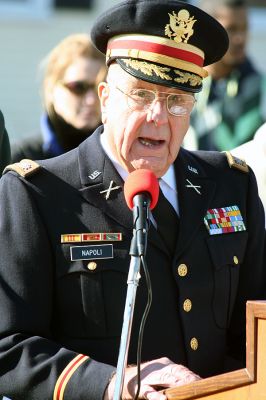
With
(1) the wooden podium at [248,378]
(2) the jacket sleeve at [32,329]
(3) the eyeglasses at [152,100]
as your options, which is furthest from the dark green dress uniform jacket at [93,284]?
(1) the wooden podium at [248,378]

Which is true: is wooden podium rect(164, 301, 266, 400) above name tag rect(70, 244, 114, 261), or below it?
below

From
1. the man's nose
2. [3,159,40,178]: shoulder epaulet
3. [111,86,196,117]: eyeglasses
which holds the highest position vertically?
[111,86,196,117]: eyeglasses

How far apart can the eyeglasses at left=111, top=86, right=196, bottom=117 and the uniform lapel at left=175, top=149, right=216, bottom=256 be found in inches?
13.6

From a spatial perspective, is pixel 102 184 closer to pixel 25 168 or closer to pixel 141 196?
pixel 25 168

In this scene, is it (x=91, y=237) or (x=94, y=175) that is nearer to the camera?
(x=91, y=237)

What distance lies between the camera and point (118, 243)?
146 inches

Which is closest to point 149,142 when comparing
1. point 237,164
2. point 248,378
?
point 237,164

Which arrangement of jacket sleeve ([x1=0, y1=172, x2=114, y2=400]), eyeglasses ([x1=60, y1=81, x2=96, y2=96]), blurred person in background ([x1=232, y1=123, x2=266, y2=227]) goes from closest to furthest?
jacket sleeve ([x1=0, y1=172, x2=114, y2=400]) < blurred person in background ([x1=232, y1=123, x2=266, y2=227]) < eyeglasses ([x1=60, y1=81, x2=96, y2=96])

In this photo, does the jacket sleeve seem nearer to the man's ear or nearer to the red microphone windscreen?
the man's ear

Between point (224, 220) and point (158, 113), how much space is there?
54 cm

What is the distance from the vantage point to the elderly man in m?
3.54

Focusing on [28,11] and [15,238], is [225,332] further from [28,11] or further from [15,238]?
[28,11]

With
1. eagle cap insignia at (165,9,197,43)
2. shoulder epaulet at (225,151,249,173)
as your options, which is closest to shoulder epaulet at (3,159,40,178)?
eagle cap insignia at (165,9,197,43)

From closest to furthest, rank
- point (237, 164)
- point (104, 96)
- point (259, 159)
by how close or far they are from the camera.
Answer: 1. point (104, 96)
2. point (237, 164)
3. point (259, 159)
